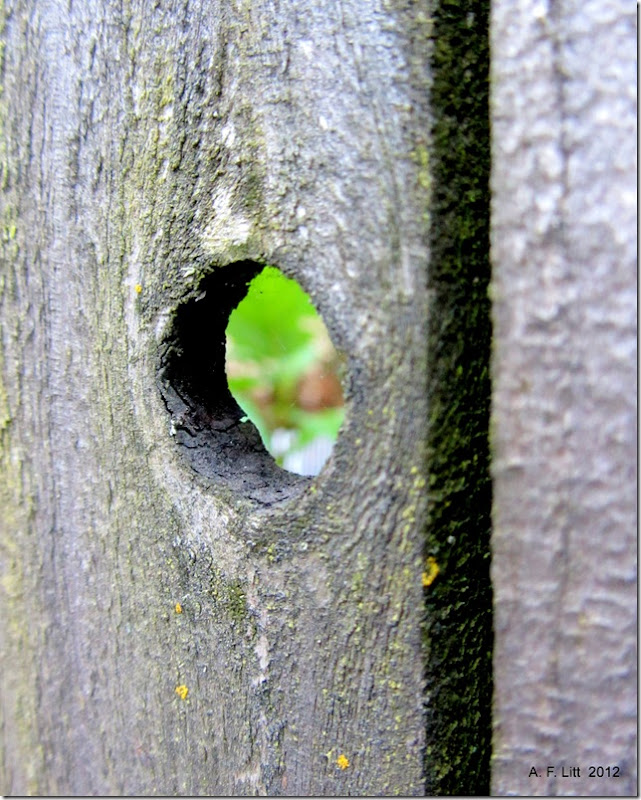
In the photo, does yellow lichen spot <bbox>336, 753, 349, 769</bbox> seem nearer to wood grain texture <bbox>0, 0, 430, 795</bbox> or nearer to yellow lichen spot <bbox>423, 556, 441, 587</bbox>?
wood grain texture <bbox>0, 0, 430, 795</bbox>

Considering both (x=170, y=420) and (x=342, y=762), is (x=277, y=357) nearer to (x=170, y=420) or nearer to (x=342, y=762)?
(x=170, y=420)

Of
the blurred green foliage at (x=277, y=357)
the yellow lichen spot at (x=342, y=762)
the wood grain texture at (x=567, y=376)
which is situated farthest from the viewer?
the blurred green foliage at (x=277, y=357)

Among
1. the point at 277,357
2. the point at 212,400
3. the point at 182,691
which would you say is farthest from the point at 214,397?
the point at 277,357

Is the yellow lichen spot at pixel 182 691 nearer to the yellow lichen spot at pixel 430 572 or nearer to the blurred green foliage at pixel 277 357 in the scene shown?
the yellow lichen spot at pixel 430 572

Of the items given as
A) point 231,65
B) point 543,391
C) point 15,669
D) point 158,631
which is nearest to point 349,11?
point 231,65

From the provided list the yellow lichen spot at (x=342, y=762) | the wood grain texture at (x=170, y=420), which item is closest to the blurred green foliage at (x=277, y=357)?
the wood grain texture at (x=170, y=420)

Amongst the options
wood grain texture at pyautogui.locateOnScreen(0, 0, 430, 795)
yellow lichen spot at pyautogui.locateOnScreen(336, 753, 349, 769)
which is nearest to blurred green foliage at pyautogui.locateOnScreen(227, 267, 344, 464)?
wood grain texture at pyautogui.locateOnScreen(0, 0, 430, 795)

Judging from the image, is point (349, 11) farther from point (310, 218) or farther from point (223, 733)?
point (223, 733)
